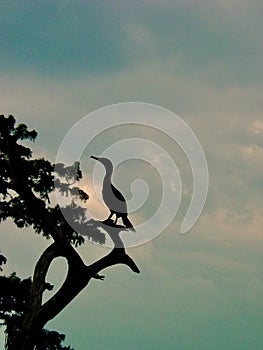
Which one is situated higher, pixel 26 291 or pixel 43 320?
pixel 26 291

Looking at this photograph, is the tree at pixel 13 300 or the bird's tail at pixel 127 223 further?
the tree at pixel 13 300

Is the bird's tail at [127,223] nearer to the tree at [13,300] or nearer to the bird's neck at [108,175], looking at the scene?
the bird's neck at [108,175]

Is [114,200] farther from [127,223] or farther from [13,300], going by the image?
[13,300]

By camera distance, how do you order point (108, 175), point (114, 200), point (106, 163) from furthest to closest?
point (106, 163) → point (108, 175) → point (114, 200)

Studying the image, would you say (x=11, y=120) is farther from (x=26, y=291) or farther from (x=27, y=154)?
(x=26, y=291)

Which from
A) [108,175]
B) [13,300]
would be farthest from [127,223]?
[13,300]

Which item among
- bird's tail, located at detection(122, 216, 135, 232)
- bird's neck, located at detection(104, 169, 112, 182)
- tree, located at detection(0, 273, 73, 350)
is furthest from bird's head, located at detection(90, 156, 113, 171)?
tree, located at detection(0, 273, 73, 350)

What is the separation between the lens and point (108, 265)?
14914 millimetres

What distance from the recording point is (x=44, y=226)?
14609mm

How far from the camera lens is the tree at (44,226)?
14.0 metres

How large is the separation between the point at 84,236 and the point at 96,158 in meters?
2.96

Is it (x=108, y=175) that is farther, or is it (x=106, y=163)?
(x=106, y=163)

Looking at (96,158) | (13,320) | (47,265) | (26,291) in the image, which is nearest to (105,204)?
(96,158)

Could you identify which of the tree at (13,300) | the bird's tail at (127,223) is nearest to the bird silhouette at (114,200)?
the bird's tail at (127,223)
